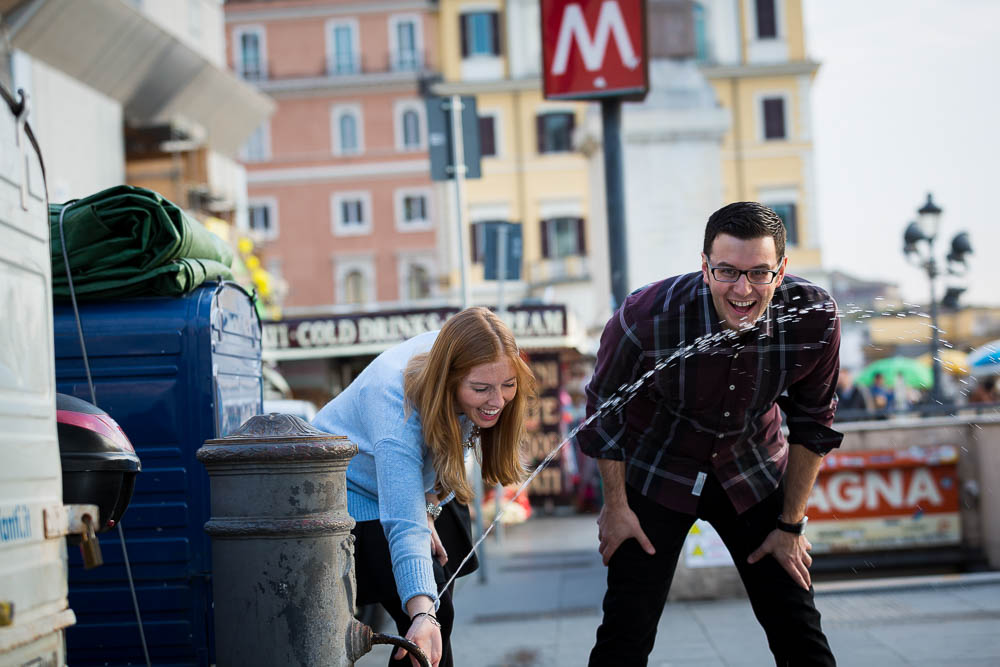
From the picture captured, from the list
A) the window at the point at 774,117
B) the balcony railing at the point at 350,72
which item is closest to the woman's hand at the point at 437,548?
the window at the point at 774,117

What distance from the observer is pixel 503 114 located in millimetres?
46438

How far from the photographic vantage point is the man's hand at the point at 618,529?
4086 mm

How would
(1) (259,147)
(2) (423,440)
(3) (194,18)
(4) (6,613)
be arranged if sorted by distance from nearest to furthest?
(4) (6,613) → (2) (423,440) → (3) (194,18) → (1) (259,147)

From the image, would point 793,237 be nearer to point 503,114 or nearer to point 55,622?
point 503,114

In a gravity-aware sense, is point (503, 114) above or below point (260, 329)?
above

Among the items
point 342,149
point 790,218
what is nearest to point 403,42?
point 342,149

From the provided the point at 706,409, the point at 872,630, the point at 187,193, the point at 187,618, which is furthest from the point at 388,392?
the point at 187,193

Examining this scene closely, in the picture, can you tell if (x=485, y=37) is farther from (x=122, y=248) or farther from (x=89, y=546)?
(x=89, y=546)

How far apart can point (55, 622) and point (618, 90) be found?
601cm

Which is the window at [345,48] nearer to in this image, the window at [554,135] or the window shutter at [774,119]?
the window at [554,135]

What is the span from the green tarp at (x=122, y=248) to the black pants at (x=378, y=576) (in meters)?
1.39

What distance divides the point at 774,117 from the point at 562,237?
31.6ft

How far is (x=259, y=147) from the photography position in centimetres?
5522

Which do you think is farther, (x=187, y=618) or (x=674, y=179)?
(x=674, y=179)
